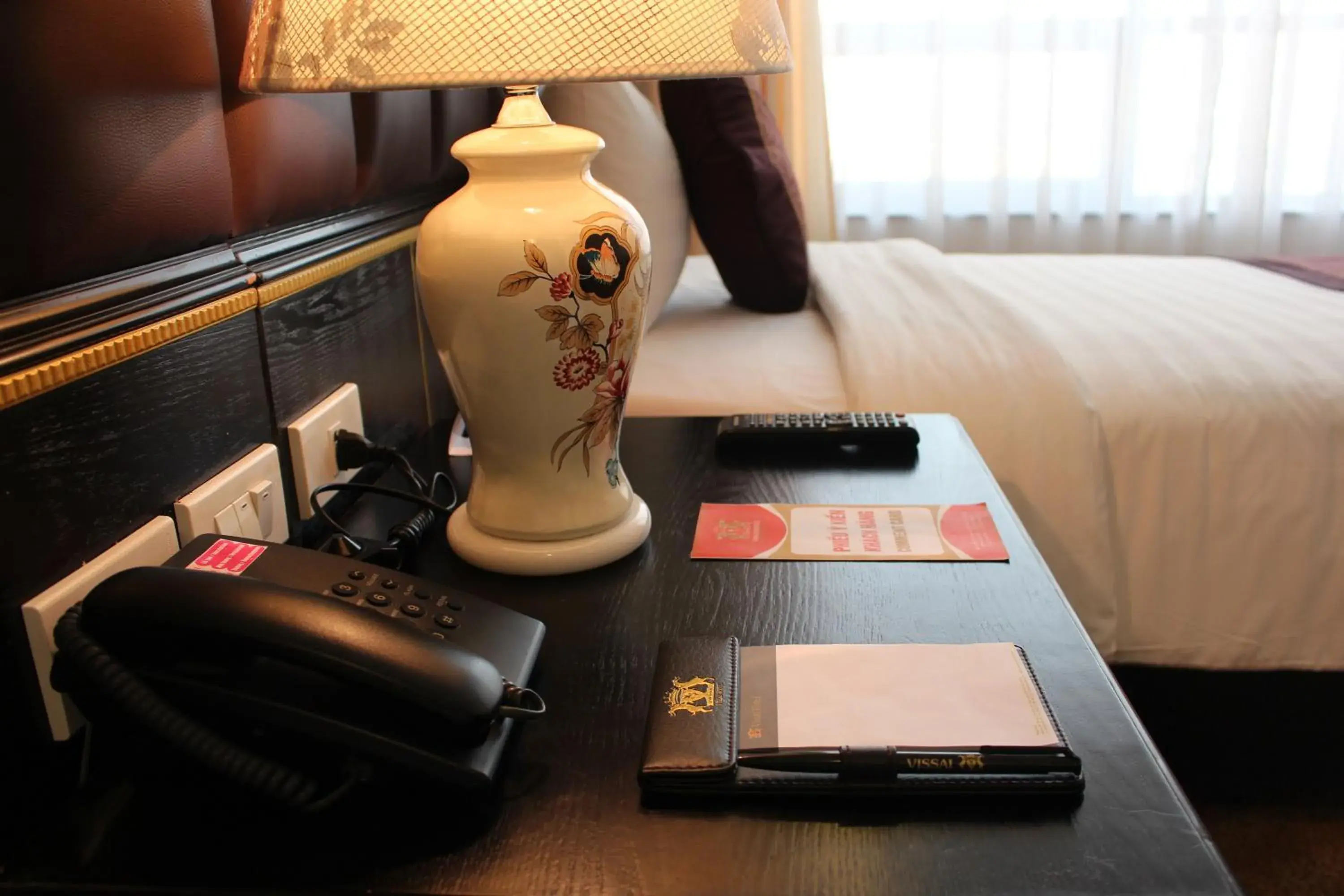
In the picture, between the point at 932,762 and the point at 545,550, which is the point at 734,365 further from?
the point at 932,762

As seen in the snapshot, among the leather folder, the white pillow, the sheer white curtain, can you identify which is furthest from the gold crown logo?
the sheer white curtain

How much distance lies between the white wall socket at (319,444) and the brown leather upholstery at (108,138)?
17cm

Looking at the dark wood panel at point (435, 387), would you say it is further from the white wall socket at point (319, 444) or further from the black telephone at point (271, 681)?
the black telephone at point (271, 681)

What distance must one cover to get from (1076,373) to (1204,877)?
2.73 feet

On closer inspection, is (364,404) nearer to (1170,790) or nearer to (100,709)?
(100,709)

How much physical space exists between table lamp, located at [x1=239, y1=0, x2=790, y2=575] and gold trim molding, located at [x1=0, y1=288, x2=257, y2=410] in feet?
0.41

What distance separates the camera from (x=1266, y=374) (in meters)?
1.20

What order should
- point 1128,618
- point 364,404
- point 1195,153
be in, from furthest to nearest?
point 1195,153 → point 1128,618 → point 364,404

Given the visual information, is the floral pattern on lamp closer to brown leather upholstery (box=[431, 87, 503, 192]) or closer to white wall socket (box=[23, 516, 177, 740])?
white wall socket (box=[23, 516, 177, 740])

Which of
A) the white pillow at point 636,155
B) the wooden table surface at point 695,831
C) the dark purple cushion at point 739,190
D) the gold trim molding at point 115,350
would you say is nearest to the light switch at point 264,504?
the gold trim molding at point 115,350

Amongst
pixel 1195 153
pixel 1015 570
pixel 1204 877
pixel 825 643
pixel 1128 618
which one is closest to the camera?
pixel 1204 877

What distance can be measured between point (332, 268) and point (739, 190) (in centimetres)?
76

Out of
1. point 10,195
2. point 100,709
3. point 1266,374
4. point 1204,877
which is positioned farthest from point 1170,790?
point 1266,374

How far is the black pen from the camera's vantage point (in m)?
0.50
